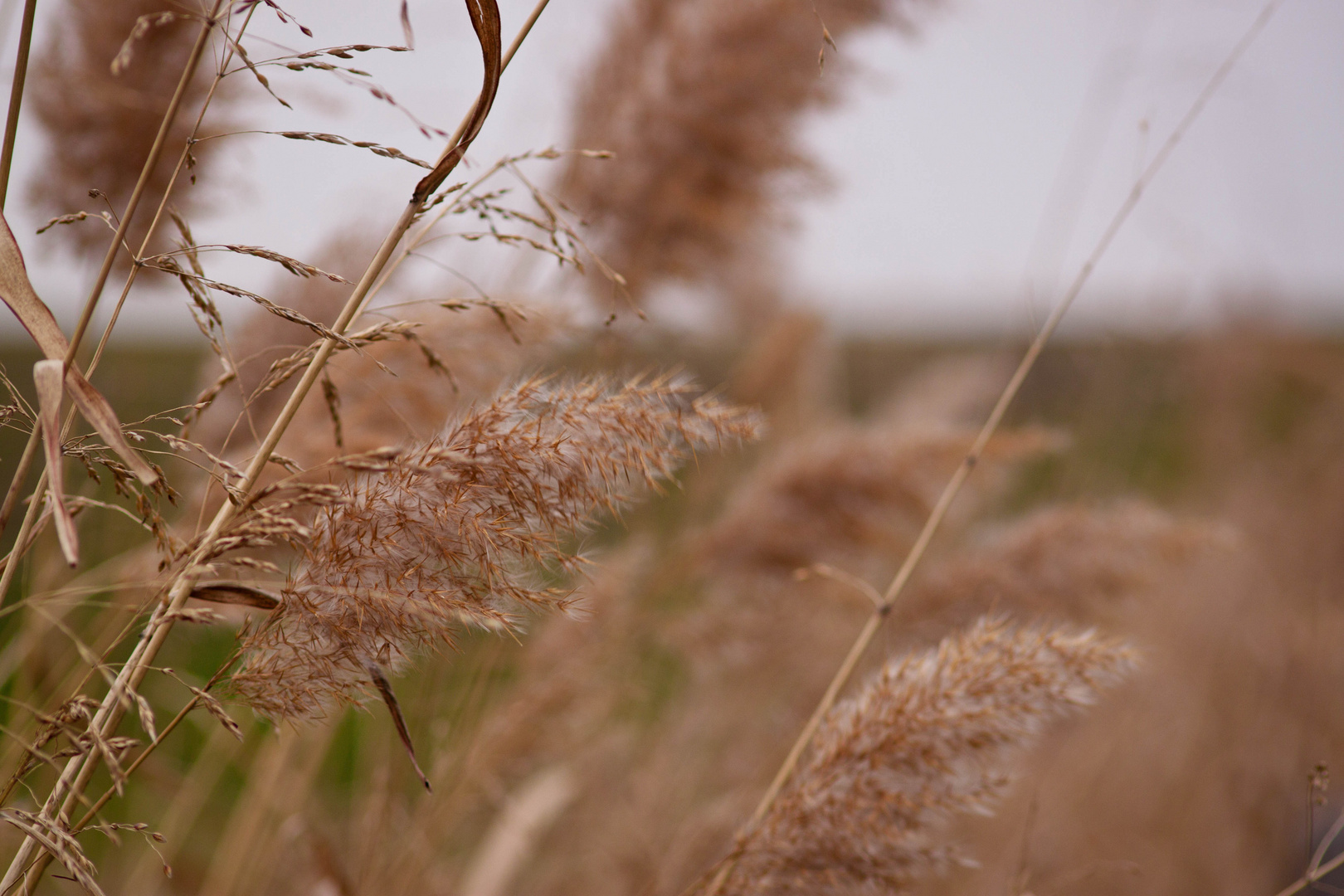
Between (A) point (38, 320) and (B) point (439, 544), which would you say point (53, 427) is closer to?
(A) point (38, 320)

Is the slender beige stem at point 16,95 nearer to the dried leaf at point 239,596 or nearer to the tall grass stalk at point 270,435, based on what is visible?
the tall grass stalk at point 270,435

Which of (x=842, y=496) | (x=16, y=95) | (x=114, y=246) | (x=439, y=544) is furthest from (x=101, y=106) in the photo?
(x=842, y=496)

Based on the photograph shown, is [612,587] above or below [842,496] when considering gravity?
below

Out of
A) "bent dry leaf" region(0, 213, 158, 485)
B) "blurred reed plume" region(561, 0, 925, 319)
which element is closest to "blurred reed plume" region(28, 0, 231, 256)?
"blurred reed plume" region(561, 0, 925, 319)

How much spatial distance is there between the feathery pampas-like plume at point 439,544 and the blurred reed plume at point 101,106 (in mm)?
1207

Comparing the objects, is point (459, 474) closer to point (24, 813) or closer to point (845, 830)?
point (24, 813)

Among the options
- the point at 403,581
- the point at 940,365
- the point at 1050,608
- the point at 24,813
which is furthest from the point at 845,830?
the point at 940,365

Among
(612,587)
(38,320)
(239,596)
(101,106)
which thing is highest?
(101,106)

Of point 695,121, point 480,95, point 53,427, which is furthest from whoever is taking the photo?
point 695,121

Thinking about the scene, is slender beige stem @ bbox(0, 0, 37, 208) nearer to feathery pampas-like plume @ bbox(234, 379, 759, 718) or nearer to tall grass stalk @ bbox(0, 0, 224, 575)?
tall grass stalk @ bbox(0, 0, 224, 575)

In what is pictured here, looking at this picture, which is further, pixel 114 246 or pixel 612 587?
pixel 612 587

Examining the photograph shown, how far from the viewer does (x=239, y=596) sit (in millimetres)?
700

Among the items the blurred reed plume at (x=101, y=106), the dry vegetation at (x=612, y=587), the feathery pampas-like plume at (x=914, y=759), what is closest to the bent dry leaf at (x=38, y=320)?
the dry vegetation at (x=612, y=587)

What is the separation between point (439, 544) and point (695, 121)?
1.37 metres
